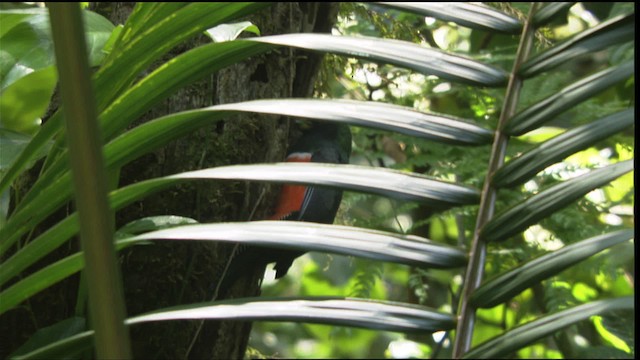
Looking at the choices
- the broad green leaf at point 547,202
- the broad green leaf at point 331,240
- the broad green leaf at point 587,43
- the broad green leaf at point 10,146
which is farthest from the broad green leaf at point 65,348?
the broad green leaf at point 587,43

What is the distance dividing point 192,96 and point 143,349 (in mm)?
296

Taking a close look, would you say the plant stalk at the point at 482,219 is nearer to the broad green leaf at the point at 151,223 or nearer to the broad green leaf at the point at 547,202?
the broad green leaf at the point at 547,202

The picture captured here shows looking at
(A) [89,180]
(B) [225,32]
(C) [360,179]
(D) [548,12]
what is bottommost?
(A) [89,180]

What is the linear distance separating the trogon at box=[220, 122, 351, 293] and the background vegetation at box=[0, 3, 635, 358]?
0.36ft

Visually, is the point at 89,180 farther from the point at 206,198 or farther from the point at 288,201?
the point at 288,201

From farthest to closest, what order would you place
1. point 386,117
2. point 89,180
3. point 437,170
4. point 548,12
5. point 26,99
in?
point 437,170 < point 26,99 < point 548,12 < point 386,117 < point 89,180

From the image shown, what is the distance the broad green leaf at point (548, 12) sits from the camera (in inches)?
31.4

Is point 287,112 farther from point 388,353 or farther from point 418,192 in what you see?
point 388,353

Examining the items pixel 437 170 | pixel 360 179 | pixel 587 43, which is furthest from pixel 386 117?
pixel 437 170

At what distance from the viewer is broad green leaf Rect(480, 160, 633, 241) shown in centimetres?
64

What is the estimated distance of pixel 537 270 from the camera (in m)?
0.62

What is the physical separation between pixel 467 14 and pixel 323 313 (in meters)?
0.33

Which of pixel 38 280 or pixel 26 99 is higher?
pixel 26 99

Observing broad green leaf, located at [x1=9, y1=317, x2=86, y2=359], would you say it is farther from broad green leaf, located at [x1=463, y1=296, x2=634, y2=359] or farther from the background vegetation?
broad green leaf, located at [x1=463, y1=296, x2=634, y2=359]
